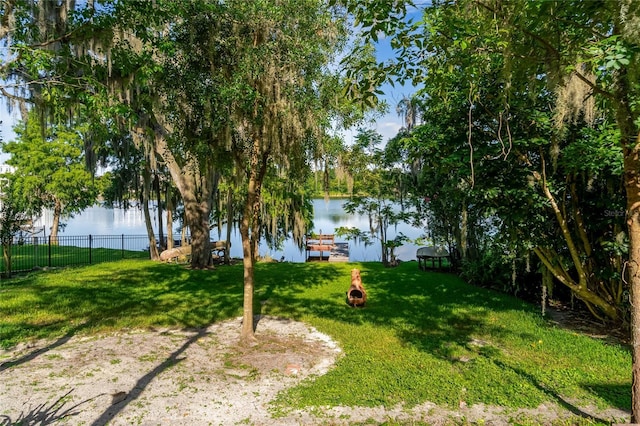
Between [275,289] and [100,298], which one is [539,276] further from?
[100,298]

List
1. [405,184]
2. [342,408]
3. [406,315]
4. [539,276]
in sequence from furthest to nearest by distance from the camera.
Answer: [405,184] < [539,276] < [406,315] < [342,408]

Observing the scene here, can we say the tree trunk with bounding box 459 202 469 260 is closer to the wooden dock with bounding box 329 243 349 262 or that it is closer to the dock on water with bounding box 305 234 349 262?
the dock on water with bounding box 305 234 349 262

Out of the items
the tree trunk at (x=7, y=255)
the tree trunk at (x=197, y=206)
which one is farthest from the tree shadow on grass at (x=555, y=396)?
the tree trunk at (x=7, y=255)

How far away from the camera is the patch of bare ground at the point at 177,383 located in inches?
159

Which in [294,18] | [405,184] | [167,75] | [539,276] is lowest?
[539,276]

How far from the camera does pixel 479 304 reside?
9352 mm

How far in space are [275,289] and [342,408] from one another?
706cm

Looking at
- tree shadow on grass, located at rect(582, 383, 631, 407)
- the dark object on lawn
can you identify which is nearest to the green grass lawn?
tree shadow on grass, located at rect(582, 383, 631, 407)

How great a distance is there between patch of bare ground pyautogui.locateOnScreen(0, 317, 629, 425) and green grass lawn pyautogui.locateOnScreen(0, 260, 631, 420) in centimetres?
27

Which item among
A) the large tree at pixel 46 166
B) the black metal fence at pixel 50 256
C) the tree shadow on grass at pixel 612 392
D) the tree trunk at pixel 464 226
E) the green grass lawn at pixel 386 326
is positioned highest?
the large tree at pixel 46 166

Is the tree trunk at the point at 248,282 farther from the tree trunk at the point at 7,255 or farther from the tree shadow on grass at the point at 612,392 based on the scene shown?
the tree trunk at the point at 7,255

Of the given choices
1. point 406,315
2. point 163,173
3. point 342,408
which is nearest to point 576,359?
A: point 406,315

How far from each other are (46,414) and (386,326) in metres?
5.46

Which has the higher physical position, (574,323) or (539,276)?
(539,276)
